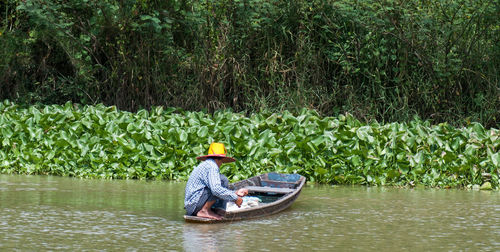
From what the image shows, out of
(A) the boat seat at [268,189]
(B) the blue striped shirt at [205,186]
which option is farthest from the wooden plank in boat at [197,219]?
(A) the boat seat at [268,189]

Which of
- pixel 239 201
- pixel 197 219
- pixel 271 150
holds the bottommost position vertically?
pixel 197 219

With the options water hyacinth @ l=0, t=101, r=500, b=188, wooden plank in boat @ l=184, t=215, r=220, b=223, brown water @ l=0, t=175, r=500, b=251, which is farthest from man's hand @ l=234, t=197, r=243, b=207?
water hyacinth @ l=0, t=101, r=500, b=188

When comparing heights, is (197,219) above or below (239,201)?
below

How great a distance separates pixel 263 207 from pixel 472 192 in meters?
4.26

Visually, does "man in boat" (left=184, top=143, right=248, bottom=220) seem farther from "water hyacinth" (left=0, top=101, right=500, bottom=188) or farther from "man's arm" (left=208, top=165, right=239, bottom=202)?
"water hyacinth" (left=0, top=101, right=500, bottom=188)

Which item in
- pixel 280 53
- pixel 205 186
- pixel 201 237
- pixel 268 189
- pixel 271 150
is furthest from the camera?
pixel 280 53

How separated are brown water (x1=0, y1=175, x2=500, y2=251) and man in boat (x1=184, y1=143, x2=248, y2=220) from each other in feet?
0.73

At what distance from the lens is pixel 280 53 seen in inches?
652

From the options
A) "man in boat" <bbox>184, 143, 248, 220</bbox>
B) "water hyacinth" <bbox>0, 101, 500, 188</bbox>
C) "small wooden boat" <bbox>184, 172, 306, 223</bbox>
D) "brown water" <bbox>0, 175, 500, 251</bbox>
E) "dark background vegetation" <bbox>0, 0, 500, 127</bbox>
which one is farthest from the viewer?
"dark background vegetation" <bbox>0, 0, 500, 127</bbox>

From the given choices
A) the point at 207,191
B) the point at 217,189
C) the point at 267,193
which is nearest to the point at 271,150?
the point at 267,193

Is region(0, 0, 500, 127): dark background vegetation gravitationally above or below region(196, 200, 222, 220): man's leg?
above

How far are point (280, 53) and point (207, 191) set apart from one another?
8271mm

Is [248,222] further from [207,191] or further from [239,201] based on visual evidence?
[207,191]

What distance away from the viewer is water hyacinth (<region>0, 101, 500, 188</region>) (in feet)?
40.4
